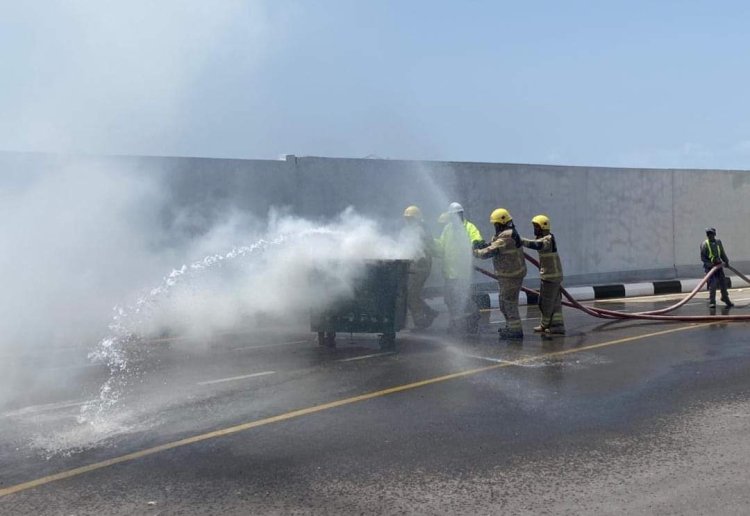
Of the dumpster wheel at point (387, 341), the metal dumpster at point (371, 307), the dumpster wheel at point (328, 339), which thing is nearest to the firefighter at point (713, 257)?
the metal dumpster at point (371, 307)

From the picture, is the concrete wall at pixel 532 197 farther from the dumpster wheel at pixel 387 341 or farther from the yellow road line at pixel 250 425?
the yellow road line at pixel 250 425

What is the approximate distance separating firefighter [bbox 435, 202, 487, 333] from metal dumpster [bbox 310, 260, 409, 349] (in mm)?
1311

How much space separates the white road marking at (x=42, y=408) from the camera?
6.03 meters

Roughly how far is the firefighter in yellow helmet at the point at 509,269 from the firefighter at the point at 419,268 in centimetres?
90

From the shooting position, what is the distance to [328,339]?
902 centimetres

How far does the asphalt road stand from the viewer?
13.5 ft

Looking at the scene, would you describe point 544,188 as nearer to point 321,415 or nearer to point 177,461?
point 321,415

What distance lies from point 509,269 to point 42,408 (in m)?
5.75

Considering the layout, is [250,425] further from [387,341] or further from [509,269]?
[509,269]

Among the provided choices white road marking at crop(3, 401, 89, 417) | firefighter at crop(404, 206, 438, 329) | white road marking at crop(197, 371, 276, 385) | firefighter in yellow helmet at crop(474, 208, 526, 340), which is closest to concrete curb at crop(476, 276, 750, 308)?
firefighter at crop(404, 206, 438, 329)

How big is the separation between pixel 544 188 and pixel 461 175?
250 cm

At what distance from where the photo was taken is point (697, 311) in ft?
41.7

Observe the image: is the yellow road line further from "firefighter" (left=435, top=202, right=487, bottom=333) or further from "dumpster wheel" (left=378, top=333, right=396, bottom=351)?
"firefighter" (left=435, top=202, right=487, bottom=333)

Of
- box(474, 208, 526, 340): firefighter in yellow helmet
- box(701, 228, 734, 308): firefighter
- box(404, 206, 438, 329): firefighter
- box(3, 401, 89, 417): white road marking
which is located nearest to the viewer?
box(3, 401, 89, 417): white road marking
